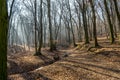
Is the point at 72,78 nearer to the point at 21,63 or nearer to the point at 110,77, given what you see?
the point at 110,77

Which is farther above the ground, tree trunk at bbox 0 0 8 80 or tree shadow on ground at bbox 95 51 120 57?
tree trunk at bbox 0 0 8 80

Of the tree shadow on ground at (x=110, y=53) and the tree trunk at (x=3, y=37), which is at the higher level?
the tree trunk at (x=3, y=37)

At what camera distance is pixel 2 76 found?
5.55m

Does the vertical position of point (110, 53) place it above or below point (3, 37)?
below

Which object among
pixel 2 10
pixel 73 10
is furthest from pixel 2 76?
pixel 73 10

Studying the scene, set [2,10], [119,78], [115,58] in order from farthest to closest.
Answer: [115,58]
[119,78]
[2,10]

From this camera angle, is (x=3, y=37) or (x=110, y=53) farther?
(x=110, y=53)

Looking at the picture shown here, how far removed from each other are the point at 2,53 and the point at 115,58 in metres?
11.0

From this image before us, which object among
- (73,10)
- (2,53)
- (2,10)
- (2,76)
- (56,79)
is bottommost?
(56,79)

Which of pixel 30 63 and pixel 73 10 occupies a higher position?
pixel 73 10

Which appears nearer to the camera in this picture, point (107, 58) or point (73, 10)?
point (107, 58)

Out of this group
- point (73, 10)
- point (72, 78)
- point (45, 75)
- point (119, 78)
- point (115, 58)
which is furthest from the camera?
point (73, 10)

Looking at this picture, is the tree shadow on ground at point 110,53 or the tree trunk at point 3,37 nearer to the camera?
the tree trunk at point 3,37

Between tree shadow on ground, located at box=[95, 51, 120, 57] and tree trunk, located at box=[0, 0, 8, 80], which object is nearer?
tree trunk, located at box=[0, 0, 8, 80]
